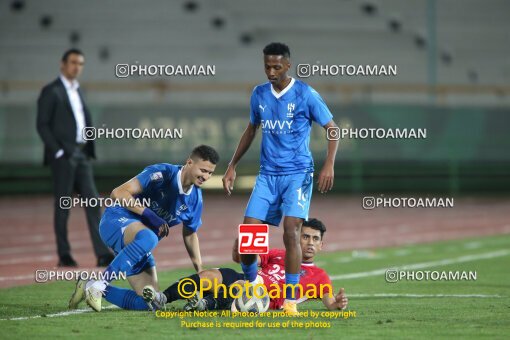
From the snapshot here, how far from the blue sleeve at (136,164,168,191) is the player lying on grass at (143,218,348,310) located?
0.83m

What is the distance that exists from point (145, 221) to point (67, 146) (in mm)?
4731

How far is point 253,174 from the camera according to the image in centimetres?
2894

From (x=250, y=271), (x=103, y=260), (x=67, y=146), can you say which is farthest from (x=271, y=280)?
(x=67, y=146)

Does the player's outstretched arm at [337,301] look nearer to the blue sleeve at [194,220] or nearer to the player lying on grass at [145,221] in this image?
the player lying on grass at [145,221]

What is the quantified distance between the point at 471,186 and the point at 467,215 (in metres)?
5.63

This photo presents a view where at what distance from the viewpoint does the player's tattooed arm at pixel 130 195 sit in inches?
357

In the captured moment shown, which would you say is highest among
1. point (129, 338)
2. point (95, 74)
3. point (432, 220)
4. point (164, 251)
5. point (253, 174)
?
point (95, 74)

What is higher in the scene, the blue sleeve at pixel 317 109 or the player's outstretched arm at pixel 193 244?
the blue sleeve at pixel 317 109

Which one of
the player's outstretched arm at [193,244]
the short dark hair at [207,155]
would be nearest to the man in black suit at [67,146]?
the player's outstretched arm at [193,244]

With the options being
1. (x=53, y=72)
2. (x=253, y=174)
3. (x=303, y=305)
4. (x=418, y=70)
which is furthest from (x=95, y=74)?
(x=303, y=305)

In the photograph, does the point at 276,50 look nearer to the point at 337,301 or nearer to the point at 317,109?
the point at 317,109

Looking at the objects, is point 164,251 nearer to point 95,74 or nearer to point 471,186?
point 471,186

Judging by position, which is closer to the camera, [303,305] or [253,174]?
[303,305]

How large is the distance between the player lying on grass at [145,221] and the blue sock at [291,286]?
0.95 m
